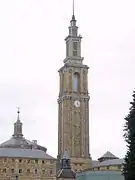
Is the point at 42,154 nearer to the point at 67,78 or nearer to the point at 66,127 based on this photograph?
the point at 66,127

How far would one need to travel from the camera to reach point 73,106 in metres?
125

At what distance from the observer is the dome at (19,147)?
10581 cm

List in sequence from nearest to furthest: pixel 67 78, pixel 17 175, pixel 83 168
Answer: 1. pixel 17 175
2. pixel 83 168
3. pixel 67 78

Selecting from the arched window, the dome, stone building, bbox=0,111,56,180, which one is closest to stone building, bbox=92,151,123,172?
stone building, bbox=0,111,56,180

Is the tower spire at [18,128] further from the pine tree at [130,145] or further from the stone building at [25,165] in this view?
the pine tree at [130,145]

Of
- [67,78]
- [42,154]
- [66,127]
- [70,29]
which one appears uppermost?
[70,29]

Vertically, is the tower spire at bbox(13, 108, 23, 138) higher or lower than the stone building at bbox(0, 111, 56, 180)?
higher

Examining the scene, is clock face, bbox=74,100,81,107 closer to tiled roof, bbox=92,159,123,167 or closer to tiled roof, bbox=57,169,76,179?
tiled roof, bbox=92,159,123,167

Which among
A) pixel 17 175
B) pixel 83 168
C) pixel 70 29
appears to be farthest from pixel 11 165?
pixel 70 29

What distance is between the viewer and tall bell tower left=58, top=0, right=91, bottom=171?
398 feet

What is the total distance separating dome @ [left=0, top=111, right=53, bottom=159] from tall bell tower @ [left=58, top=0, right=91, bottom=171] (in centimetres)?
645

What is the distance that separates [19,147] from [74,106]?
52.5ft

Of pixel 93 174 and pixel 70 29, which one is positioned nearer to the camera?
pixel 93 174

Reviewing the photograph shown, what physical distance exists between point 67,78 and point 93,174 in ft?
171
